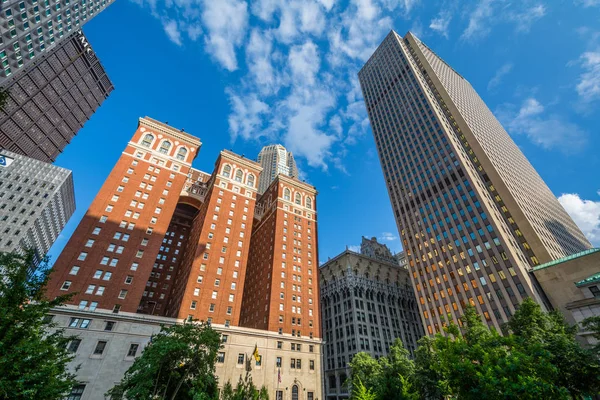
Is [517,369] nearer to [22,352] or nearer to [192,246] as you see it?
[22,352]

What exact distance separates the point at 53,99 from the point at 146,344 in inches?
5757

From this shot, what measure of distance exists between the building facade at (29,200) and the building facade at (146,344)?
86.8 metres

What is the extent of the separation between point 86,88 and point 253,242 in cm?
14452

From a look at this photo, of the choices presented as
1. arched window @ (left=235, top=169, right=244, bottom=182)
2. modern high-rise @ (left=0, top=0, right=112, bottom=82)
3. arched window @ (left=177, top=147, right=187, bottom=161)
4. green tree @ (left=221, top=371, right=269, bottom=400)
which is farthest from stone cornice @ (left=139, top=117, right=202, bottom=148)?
green tree @ (left=221, top=371, right=269, bottom=400)

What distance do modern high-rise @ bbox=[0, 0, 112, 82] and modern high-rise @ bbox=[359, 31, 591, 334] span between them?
111919 mm

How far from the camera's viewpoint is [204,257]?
61750 mm

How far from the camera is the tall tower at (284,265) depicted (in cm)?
6400

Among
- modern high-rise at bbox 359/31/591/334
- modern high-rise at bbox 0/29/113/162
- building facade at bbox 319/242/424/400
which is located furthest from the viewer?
modern high-rise at bbox 0/29/113/162

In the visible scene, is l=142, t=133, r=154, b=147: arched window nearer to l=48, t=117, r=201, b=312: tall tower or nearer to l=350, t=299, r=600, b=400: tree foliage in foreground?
l=48, t=117, r=201, b=312: tall tower

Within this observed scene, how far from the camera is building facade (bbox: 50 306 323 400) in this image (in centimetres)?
4159

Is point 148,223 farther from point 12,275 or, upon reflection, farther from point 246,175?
point 12,275

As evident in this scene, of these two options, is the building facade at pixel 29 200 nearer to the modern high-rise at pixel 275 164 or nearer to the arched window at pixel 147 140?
the arched window at pixel 147 140

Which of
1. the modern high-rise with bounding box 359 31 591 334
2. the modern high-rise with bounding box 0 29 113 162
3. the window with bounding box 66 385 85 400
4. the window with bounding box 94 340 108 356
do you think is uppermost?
the modern high-rise with bounding box 0 29 113 162

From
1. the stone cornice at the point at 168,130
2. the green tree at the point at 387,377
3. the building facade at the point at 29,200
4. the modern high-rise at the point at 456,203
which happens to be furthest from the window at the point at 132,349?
the building facade at the point at 29,200
